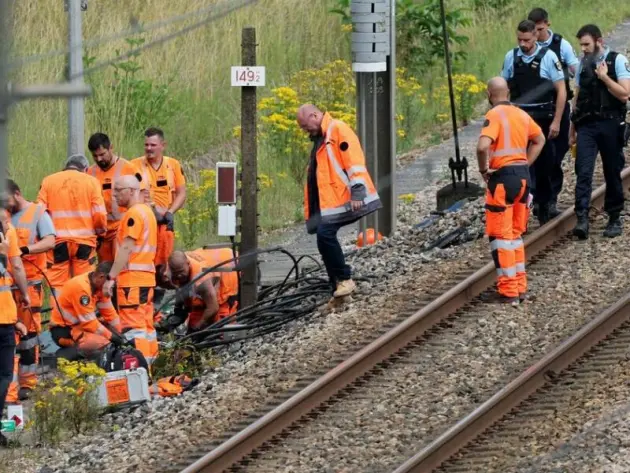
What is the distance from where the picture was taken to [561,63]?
13.8 metres

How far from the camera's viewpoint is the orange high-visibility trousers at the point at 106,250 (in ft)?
46.9

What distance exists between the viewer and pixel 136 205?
1266 cm

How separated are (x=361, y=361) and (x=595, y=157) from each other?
334 cm

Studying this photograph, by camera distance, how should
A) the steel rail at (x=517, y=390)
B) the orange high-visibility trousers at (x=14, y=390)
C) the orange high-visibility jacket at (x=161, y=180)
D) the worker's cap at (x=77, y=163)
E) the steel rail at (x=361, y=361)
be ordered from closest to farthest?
the steel rail at (x=517, y=390) < the steel rail at (x=361, y=361) < the orange high-visibility trousers at (x=14, y=390) < the worker's cap at (x=77, y=163) < the orange high-visibility jacket at (x=161, y=180)

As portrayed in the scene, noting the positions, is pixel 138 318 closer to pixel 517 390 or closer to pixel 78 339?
pixel 78 339

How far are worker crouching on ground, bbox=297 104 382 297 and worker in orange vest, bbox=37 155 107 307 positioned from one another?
6.88ft

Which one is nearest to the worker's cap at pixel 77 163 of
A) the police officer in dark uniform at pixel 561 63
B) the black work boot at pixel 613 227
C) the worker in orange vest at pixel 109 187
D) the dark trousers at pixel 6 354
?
the worker in orange vest at pixel 109 187

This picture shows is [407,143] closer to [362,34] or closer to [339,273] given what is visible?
[362,34]

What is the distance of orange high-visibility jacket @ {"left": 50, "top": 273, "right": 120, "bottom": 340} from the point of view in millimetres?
12609

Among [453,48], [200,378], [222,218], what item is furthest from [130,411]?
[453,48]

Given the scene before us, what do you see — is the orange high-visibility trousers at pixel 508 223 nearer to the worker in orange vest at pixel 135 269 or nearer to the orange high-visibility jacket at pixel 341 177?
the orange high-visibility jacket at pixel 341 177

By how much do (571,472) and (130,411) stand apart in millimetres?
3688

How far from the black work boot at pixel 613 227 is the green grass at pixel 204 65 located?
5966 mm

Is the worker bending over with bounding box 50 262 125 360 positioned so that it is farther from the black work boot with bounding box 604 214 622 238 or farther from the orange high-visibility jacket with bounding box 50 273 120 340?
the black work boot with bounding box 604 214 622 238
